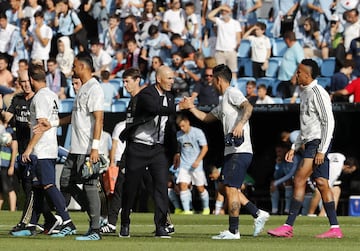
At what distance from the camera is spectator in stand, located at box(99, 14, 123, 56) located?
89.4 feet

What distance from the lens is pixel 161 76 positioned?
12805 mm

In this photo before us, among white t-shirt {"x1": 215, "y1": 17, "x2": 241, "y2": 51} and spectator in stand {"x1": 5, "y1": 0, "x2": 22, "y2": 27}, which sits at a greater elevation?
spectator in stand {"x1": 5, "y1": 0, "x2": 22, "y2": 27}

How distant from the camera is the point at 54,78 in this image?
2577 cm

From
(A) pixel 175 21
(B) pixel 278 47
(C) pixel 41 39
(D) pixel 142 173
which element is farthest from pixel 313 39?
(D) pixel 142 173

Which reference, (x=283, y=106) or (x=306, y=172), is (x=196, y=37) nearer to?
(x=283, y=106)

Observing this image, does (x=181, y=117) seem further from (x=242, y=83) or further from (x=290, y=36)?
(x=290, y=36)

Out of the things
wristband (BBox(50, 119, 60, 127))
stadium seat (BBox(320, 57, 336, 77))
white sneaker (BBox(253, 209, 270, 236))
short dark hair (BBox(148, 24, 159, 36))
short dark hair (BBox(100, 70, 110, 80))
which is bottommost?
white sneaker (BBox(253, 209, 270, 236))

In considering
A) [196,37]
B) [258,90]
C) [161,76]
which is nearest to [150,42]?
[196,37]

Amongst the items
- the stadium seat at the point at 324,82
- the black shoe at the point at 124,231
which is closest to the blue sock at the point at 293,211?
the black shoe at the point at 124,231

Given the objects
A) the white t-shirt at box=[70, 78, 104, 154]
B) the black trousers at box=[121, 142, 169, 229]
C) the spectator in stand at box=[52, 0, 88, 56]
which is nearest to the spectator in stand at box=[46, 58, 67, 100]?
the spectator in stand at box=[52, 0, 88, 56]

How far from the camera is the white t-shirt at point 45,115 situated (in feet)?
41.7

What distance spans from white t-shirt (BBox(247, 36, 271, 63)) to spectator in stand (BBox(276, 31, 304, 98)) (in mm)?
916

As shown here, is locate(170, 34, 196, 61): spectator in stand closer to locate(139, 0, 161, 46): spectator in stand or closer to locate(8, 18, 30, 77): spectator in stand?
locate(139, 0, 161, 46): spectator in stand

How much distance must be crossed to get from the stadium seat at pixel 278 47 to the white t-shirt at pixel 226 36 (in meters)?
0.94
